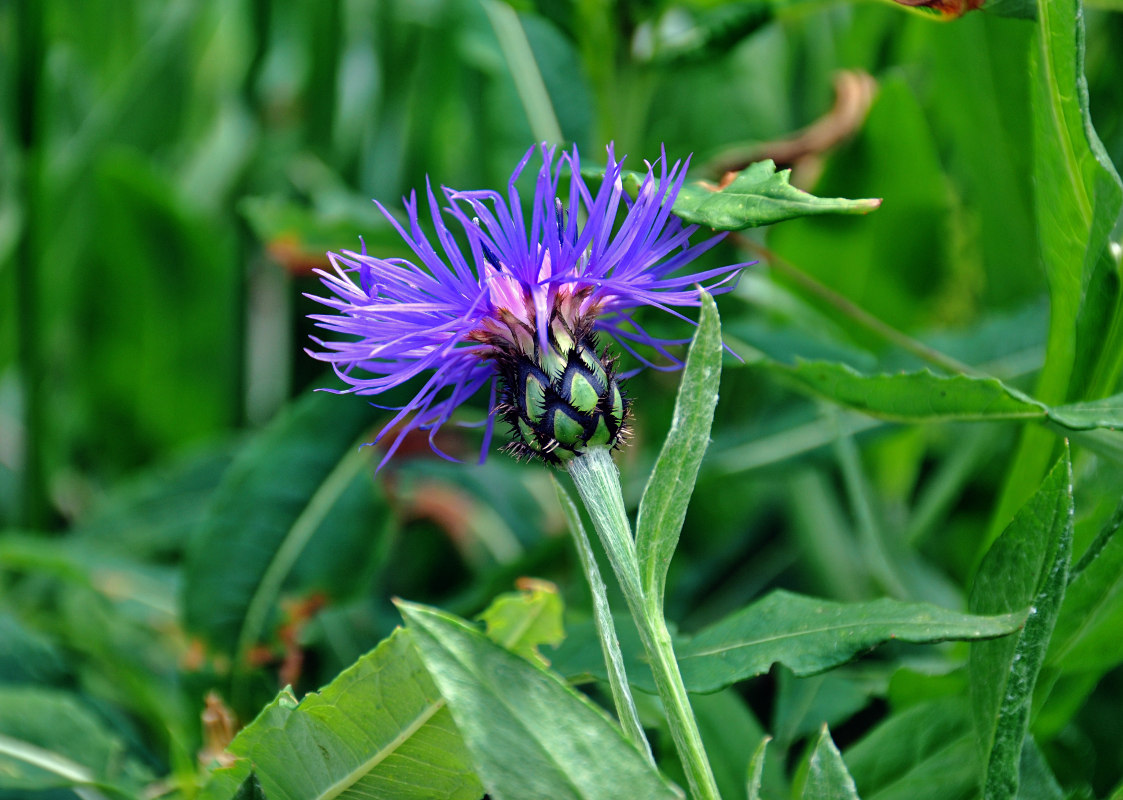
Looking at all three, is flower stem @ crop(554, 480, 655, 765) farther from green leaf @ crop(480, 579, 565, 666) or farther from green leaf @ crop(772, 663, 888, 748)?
green leaf @ crop(772, 663, 888, 748)

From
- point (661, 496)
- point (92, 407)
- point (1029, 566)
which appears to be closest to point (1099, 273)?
point (1029, 566)

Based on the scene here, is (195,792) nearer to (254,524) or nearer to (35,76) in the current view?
(254,524)

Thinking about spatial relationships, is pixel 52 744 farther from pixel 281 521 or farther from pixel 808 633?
pixel 808 633

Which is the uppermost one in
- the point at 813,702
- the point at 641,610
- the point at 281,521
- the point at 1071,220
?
the point at 1071,220

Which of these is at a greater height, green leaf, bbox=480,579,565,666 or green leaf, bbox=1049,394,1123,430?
green leaf, bbox=1049,394,1123,430

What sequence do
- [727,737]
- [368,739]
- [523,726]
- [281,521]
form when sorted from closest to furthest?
[523,726] < [368,739] < [727,737] < [281,521]

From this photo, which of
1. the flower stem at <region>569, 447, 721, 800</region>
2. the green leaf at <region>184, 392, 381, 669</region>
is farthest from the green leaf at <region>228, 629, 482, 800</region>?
the green leaf at <region>184, 392, 381, 669</region>

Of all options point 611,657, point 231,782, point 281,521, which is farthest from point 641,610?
point 281,521

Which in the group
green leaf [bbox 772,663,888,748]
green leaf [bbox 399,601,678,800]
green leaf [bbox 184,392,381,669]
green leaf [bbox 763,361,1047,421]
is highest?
green leaf [bbox 763,361,1047,421]
